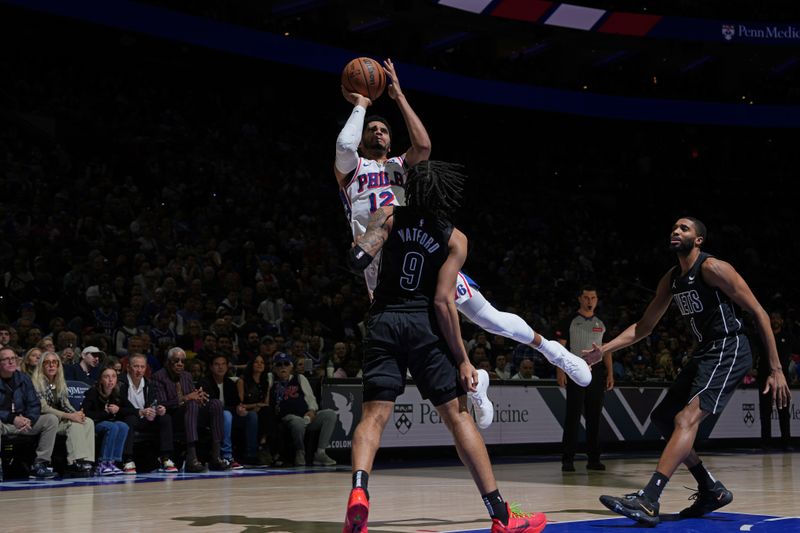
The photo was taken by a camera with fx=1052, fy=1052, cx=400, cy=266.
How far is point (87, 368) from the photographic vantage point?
1205cm

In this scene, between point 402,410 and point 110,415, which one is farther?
point 402,410

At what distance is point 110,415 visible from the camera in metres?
11.3

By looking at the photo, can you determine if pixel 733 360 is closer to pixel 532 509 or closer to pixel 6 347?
pixel 532 509

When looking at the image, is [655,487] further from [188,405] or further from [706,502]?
[188,405]

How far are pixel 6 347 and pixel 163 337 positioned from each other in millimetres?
2553

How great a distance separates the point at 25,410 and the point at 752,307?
7.30m

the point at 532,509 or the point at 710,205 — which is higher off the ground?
the point at 710,205

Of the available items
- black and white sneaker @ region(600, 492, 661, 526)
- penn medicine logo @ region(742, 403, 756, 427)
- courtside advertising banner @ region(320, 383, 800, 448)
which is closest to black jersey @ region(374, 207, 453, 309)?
black and white sneaker @ region(600, 492, 661, 526)

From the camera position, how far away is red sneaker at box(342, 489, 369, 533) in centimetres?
511

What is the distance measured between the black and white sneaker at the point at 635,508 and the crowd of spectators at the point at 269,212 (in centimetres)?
670

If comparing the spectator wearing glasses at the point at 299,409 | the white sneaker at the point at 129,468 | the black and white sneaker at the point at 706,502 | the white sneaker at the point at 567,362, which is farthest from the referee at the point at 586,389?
the white sneaker at the point at 129,468

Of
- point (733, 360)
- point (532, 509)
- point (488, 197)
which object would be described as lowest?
point (532, 509)

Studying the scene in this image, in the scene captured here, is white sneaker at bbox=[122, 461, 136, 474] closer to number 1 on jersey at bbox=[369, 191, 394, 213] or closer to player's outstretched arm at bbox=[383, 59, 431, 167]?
number 1 on jersey at bbox=[369, 191, 394, 213]

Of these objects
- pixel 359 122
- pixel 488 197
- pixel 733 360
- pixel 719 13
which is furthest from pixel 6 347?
pixel 719 13
